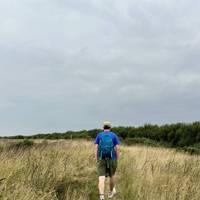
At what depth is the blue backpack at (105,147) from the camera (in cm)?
1325

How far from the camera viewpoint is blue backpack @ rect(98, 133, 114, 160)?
13.2 m

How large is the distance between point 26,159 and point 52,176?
49.1 inches

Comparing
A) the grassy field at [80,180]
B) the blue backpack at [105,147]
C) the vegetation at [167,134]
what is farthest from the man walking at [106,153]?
the vegetation at [167,134]

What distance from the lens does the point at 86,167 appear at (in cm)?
1638

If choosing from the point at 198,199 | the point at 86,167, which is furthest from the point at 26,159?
the point at 198,199

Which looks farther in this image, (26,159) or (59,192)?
(26,159)

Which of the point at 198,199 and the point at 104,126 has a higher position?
the point at 104,126

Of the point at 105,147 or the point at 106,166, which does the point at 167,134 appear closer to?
the point at 106,166

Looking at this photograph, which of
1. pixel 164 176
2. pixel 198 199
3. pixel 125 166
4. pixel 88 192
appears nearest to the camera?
pixel 198 199

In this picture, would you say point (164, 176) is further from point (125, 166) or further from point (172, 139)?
point (172, 139)

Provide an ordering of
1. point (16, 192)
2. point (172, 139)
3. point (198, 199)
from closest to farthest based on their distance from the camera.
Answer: point (16, 192) → point (198, 199) → point (172, 139)

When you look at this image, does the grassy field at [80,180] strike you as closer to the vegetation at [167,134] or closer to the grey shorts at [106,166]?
the grey shorts at [106,166]

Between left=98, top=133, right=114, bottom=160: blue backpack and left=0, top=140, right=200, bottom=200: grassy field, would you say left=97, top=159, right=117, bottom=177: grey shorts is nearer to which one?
left=98, top=133, right=114, bottom=160: blue backpack

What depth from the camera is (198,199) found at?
39.9 feet
